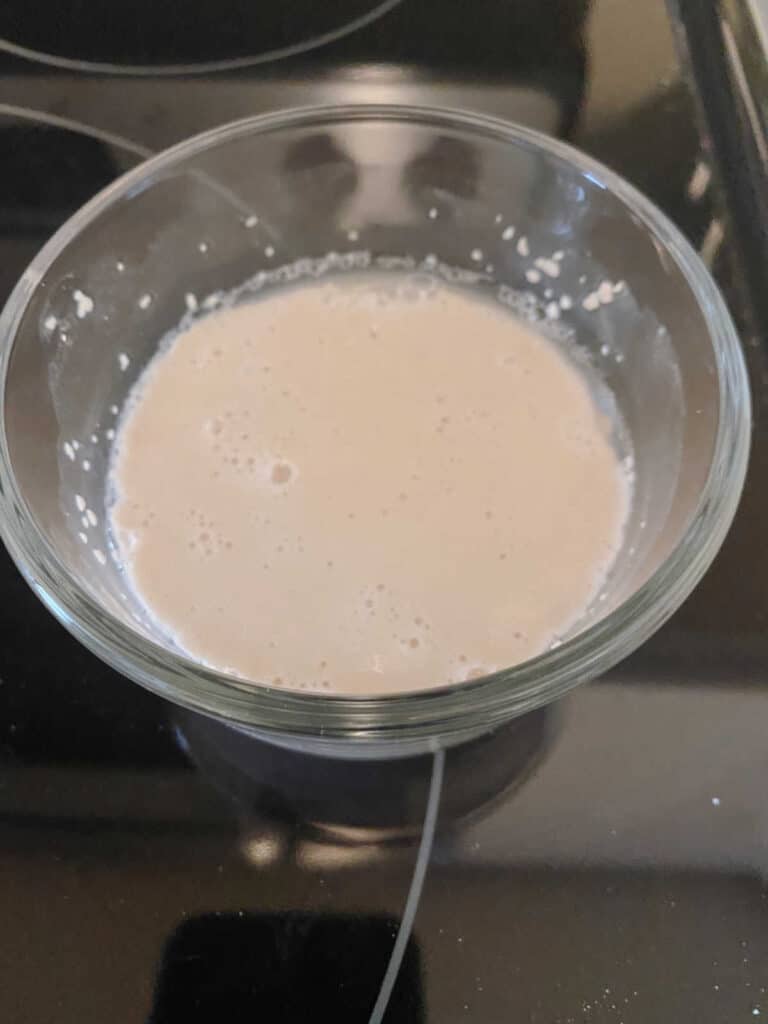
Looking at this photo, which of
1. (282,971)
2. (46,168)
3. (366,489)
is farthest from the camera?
(46,168)

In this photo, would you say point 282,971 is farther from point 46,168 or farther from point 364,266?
point 46,168

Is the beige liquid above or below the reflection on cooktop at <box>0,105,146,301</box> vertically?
below

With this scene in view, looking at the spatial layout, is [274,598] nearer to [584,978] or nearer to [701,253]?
[584,978]

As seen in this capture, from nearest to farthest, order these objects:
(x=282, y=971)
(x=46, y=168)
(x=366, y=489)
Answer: (x=282, y=971) → (x=366, y=489) → (x=46, y=168)

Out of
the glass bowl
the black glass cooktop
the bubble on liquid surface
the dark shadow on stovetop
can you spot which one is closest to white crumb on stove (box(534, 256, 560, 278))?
the glass bowl

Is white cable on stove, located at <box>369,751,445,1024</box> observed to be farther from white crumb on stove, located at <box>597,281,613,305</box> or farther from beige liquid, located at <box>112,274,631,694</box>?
white crumb on stove, located at <box>597,281,613,305</box>

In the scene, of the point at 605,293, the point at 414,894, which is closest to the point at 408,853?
the point at 414,894

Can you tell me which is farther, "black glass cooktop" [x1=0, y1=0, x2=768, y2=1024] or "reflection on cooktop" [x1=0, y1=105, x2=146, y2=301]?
"reflection on cooktop" [x1=0, y1=105, x2=146, y2=301]
